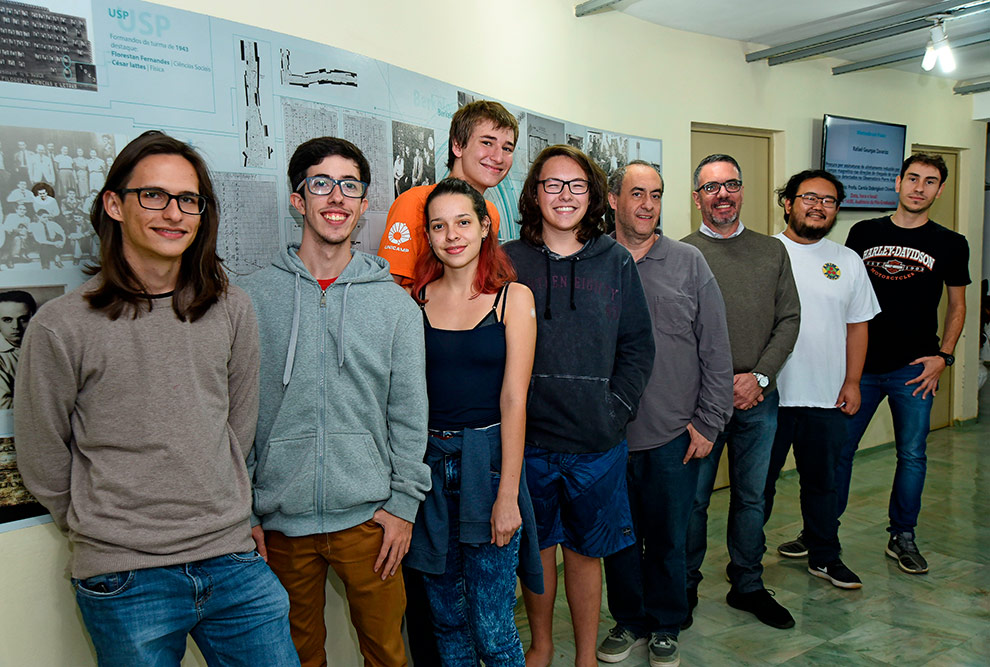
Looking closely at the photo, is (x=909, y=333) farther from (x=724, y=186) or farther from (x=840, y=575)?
(x=724, y=186)

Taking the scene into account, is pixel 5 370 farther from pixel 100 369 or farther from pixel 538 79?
pixel 538 79

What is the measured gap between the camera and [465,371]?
1825mm

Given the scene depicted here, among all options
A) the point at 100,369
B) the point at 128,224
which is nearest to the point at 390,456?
the point at 100,369

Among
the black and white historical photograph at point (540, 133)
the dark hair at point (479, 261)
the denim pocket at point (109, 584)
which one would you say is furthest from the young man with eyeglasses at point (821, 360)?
the denim pocket at point (109, 584)

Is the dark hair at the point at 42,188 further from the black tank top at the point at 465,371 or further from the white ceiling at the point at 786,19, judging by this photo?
the white ceiling at the point at 786,19

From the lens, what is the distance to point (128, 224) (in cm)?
146

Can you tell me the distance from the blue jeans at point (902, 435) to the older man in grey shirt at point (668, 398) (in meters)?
1.20

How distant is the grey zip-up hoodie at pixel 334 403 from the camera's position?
1678 mm

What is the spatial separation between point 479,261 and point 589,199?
1.40 feet

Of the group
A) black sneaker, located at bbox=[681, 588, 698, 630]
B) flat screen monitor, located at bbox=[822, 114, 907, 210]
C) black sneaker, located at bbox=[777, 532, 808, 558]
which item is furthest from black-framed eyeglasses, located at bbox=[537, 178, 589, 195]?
flat screen monitor, located at bbox=[822, 114, 907, 210]

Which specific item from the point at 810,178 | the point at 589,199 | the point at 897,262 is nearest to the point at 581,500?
the point at 589,199

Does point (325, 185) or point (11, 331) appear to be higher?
point (325, 185)

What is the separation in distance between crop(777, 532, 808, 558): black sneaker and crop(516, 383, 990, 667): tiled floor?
0.04 metres

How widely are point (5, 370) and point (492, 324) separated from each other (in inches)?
43.0
